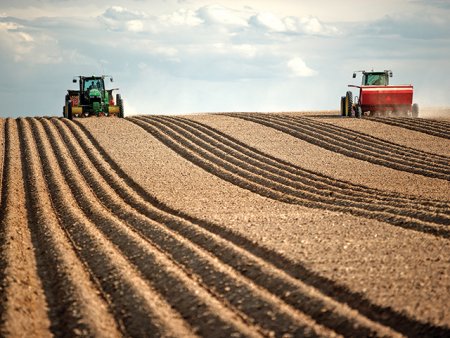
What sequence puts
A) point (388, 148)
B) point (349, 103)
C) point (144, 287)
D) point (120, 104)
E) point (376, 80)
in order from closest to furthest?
point (144, 287), point (388, 148), point (120, 104), point (349, 103), point (376, 80)

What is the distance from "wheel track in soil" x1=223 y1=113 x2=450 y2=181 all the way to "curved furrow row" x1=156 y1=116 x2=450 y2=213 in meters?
2.63

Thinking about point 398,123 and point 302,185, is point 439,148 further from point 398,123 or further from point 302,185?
point 302,185

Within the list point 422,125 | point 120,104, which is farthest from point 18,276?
point 120,104

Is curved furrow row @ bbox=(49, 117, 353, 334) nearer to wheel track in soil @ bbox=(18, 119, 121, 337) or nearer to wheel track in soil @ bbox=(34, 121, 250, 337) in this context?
wheel track in soil @ bbox=(34, 121, 250, 337)

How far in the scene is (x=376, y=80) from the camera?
32406 millimetres

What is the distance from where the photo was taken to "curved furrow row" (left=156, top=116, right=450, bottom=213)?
14234 millimetres

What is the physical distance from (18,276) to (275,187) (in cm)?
817

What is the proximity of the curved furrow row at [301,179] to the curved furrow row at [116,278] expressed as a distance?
5.20 meters

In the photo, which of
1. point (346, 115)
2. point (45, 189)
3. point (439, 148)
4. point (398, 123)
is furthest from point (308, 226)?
point (346, 115)

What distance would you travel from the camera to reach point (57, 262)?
10250 millimetres

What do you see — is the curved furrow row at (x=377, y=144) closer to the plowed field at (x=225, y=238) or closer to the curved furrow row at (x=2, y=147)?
the plowed field at (x=225, y=238)

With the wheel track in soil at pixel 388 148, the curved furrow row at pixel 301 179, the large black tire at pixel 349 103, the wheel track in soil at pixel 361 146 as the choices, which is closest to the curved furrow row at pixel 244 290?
the curved furrow row at pixel 301 179

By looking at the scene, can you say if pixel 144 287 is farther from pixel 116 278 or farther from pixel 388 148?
pixel 388 148

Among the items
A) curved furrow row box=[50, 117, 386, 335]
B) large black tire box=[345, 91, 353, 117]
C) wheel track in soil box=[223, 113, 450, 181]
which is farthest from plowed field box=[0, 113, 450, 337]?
large black tire box=[345, 91, 353, 117]
